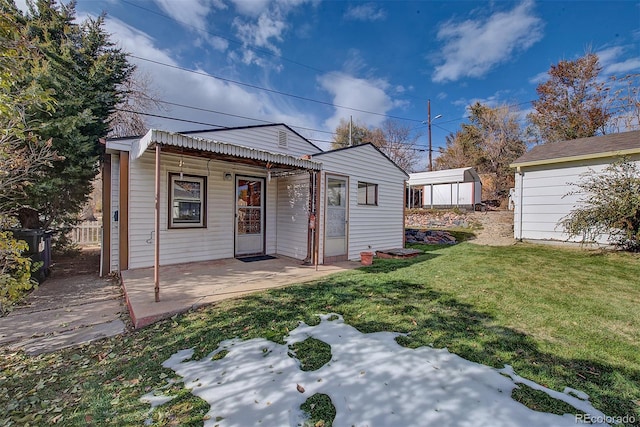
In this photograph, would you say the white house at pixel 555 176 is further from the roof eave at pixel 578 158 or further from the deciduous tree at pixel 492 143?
the deciduous tree at pixel 492 143

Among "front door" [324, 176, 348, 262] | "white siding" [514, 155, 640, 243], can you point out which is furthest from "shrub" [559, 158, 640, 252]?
"front door" [324, 176, 348, 262]

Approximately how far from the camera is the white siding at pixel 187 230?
19.2ft

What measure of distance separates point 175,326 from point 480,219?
539 inches

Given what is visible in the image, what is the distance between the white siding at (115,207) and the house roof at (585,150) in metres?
11.7

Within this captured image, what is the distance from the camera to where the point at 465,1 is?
335 inches

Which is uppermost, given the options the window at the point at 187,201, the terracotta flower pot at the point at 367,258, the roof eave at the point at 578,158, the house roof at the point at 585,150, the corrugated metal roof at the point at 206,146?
the house roof at the point at 585,150

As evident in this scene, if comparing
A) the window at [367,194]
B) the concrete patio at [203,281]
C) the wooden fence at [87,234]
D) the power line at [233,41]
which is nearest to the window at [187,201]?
the concrete patio at [203,281]

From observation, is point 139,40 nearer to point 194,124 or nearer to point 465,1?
point 194,124

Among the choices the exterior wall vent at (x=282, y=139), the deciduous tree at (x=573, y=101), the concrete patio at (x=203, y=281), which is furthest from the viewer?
the deciduous tree at (x=573, y=101)

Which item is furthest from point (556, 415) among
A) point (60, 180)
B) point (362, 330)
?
point (60, 180)

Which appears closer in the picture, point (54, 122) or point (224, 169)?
point (54, 122)

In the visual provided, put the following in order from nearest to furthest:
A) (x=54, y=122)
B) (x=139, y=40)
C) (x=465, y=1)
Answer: (x=54, y=122) < (x=465, y=1) < (x=139, y=40)

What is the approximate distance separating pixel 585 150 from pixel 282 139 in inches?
366

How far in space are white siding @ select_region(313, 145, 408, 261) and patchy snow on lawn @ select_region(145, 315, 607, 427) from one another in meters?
4.29
